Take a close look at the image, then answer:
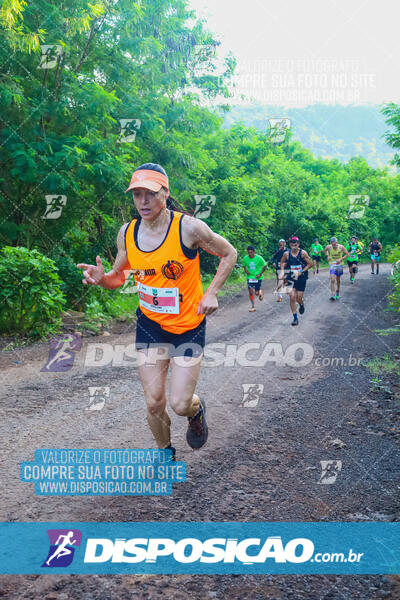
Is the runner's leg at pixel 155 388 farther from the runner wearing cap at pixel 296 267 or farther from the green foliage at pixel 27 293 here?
the runner wearing cap at pixel 296 267

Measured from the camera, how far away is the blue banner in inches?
114

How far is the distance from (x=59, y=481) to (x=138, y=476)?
23.9 inches

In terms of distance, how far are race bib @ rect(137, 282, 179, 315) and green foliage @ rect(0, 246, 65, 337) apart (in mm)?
5847

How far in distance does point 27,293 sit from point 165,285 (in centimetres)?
618

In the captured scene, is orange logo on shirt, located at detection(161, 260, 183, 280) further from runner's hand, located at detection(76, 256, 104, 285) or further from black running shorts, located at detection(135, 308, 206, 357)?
runner's hand, located at detection(76, 256, 104, 285)

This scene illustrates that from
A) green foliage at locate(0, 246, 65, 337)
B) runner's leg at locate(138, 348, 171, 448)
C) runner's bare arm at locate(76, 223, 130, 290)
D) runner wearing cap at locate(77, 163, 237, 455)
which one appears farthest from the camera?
green foliage at locate(0, 246, 65, 337)

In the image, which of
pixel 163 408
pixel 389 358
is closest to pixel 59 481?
pixel 163 408

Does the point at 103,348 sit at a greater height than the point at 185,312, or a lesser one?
lesser

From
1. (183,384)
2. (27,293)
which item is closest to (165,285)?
(183,384)

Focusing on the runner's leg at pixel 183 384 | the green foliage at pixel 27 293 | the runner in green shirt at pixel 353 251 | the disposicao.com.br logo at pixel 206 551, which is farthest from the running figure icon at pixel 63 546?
the runner in green shirt at pixel 353 251

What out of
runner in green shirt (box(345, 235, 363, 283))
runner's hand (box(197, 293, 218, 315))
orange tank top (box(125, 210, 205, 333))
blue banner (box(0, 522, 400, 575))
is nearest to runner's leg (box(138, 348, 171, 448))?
orange tank top (box(125, 210, 205, 333))

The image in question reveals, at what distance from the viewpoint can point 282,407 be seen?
6.05 m

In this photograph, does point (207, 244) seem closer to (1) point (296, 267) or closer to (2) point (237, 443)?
(2) point (237, 443)

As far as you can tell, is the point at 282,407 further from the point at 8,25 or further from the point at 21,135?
the point at 21,135
